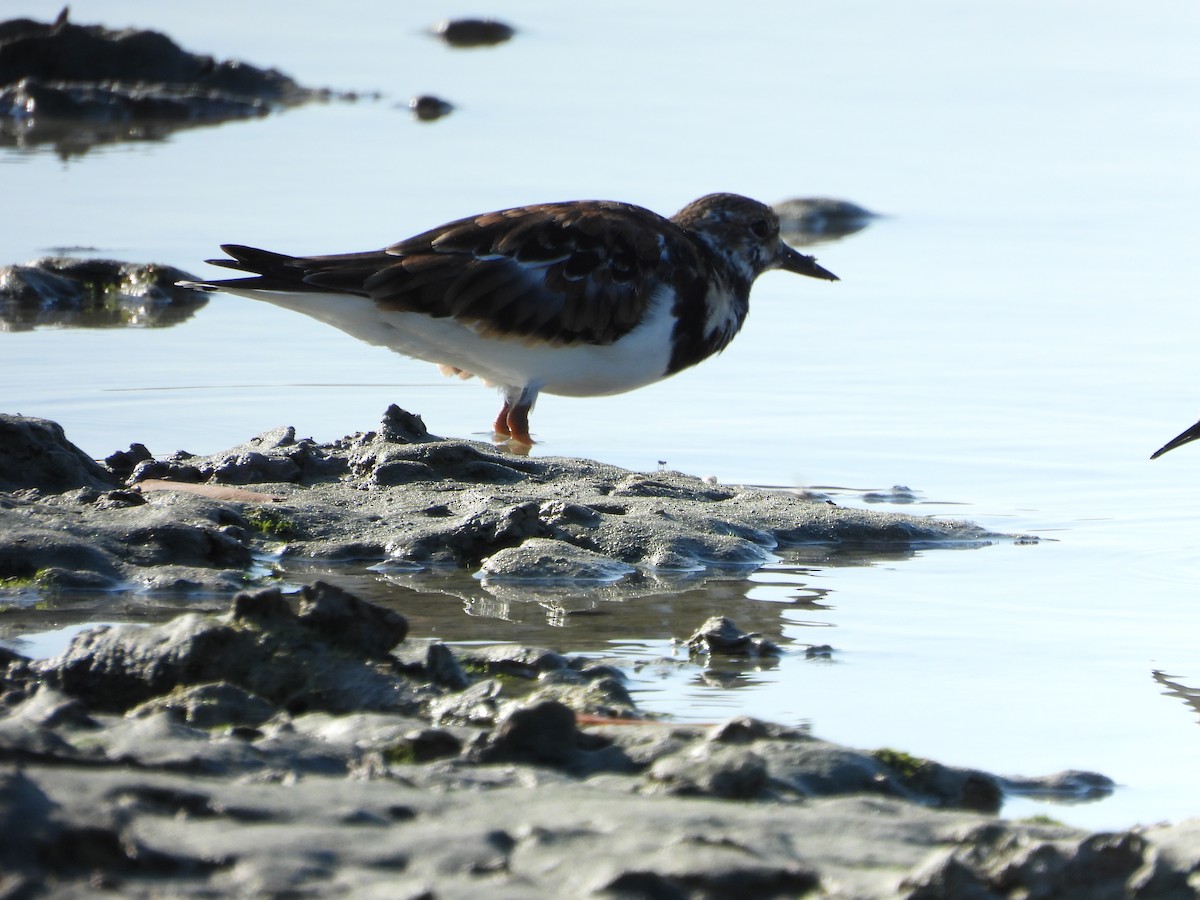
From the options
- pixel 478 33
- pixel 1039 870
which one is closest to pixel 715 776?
pixel 1039 870

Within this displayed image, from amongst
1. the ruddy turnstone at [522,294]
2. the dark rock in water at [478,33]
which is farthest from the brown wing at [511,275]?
the dark rock in water at [478,33]

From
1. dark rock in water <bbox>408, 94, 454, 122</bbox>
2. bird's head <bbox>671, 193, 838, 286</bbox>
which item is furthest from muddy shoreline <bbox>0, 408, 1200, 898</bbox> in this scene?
dark rock in water <bbox>408, 94, 454, 122</bbox>

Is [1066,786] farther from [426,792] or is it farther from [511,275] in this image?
[511,275]

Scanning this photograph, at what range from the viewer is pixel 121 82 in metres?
13.4

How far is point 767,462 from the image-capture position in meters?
6.02

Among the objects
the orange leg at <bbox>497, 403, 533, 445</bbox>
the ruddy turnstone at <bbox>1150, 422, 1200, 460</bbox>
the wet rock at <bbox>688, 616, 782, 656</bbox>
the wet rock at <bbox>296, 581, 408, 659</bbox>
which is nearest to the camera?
the wet rock at <bbox>296, 581, 408, 659</bbox>

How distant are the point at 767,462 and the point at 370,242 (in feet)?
10.5

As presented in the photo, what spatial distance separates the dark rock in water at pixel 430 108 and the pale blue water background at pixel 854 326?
0.15 meters

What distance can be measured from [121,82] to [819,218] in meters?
5.76

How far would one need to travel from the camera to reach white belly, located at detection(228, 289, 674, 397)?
19.9ft

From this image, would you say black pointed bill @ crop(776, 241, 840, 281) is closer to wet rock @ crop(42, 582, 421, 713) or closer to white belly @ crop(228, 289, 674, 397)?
white belly @ crop(228, 289, 674, 397)

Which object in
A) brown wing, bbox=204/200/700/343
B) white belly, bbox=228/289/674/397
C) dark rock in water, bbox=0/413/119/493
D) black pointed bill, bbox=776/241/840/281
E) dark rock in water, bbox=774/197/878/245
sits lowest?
dark rock in water, bbox=0/413/119/493

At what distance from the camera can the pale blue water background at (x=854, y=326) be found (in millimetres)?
3867

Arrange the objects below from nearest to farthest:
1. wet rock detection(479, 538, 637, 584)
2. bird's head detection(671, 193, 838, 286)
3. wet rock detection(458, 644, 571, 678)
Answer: wet rock detection(458, 644, 571, 678) → wet rock detection(479, 538, 637, 584) → bird's head detection(671, 193, 838, 286)
